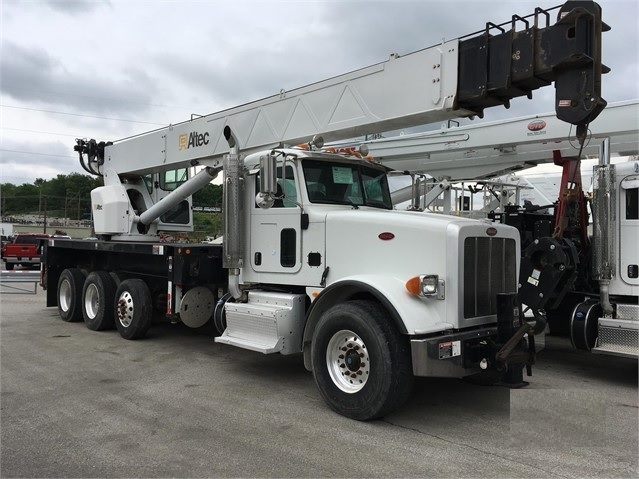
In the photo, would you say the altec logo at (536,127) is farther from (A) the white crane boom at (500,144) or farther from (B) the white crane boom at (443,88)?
(B) the white crane boom at (443,88)

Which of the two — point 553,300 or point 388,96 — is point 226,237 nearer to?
point 388,96

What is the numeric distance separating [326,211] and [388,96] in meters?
1.50

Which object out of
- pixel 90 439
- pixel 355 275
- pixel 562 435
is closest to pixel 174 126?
pixel 355 275

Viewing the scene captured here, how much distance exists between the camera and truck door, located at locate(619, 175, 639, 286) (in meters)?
6.91

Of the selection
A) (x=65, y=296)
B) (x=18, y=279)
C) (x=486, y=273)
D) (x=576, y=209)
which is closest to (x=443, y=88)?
(x=486, y=273)

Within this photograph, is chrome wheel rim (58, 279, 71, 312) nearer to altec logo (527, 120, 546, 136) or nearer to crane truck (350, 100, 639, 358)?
crane truck (350, 100, 639, 358)

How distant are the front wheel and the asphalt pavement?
0.70 feet

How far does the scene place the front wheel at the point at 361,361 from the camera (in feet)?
16.0

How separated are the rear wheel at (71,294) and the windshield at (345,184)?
21.9ft

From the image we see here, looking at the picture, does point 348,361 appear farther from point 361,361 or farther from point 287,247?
point 287,247

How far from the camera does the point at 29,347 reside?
27.7 ft

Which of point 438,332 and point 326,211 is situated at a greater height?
point 326,211

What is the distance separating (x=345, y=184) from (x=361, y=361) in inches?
92.4

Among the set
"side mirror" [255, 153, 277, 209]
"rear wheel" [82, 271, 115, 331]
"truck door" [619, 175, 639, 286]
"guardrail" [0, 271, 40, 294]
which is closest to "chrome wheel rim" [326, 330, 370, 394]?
"side mirror" [255, 153, 277, 209]
